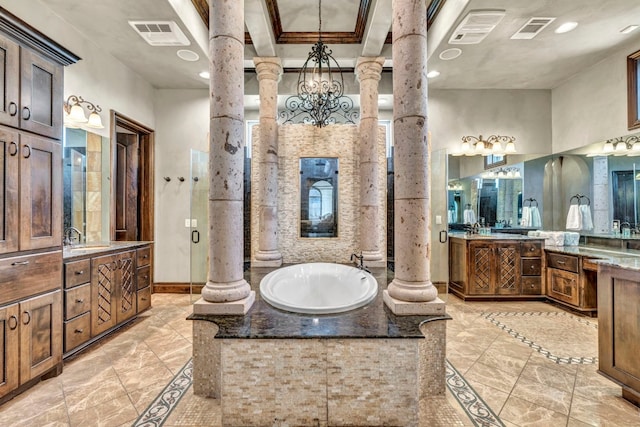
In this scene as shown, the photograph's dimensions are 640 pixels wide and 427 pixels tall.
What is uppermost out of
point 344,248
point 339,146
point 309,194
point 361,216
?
point 339,146

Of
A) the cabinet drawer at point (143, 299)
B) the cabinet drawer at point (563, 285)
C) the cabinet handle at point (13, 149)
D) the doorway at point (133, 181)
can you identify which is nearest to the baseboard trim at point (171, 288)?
the doorway at point (133, 181)

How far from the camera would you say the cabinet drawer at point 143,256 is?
3574 millimetres

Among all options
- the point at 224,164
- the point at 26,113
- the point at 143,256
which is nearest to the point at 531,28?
the point at 224,164

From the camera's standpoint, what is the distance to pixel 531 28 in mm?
3311

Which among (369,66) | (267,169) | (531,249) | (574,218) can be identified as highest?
(369,66)

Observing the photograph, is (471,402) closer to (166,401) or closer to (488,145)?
(166,401)

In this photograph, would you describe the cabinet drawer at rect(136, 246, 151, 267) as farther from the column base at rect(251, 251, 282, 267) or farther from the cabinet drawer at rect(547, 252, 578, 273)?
the cabinet drawer at rect(547, 252, 578, 273)

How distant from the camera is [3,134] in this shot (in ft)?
6.61

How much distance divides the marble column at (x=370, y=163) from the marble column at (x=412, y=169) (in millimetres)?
1846

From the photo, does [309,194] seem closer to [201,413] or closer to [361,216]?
[361,216]

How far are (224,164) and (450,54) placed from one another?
326cm

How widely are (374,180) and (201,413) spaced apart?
119 inches

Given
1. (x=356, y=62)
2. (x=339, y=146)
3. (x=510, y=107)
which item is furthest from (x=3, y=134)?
(x=510, y=107)

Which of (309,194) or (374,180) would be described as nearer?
(374,180)
